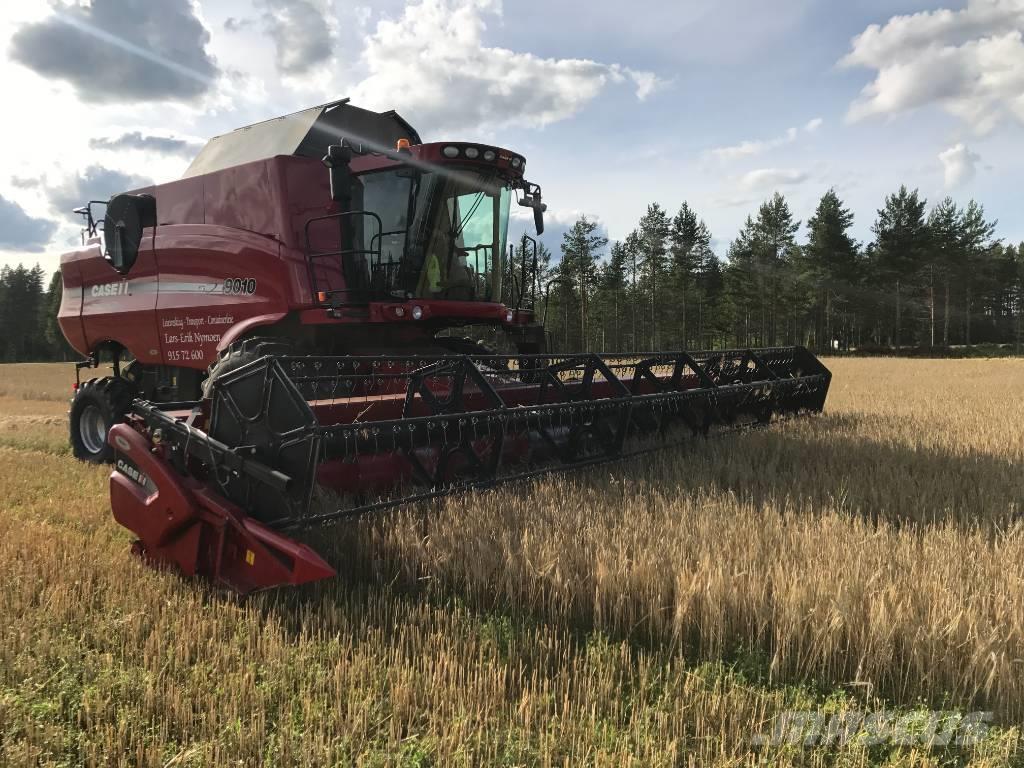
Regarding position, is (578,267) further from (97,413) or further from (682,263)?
(97,413)

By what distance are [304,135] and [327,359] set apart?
3.25 m

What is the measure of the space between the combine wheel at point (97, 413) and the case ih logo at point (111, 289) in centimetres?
82

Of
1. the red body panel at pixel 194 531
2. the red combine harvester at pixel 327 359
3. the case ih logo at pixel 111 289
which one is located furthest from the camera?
the case ih logo at pixel 111 289

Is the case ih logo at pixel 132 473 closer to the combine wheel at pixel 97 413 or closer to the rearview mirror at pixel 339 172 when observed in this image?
the rearview mirror at pixel 339 172

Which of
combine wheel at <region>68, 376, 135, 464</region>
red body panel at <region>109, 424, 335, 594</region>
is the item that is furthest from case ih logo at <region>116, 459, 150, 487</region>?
combine wheel at <region>68, 376, 135, 464</region>

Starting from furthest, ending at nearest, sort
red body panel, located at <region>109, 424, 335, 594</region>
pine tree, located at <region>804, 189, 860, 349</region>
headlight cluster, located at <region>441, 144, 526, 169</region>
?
pine tree, located at <region>804, 189, 860, 349</region>
headlight cluster, located at <region>441, 144, 526, 169</region>
red body panel, located at <region>109, 424, 335, 594</region>

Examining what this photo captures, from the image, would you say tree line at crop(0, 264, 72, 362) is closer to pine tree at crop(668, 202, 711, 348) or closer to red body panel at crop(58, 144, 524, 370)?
pine tree at crop(668, 202, 711, 348)

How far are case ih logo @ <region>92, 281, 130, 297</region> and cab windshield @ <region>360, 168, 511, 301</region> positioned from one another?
2.71 metres

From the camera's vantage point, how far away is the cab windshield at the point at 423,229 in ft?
16.6

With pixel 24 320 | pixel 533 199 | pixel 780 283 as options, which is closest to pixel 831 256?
pixel 780 283

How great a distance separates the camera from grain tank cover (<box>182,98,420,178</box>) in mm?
5664

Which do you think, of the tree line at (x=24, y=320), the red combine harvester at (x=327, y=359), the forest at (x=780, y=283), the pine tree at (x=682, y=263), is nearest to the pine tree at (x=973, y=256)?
the forest at (x=780, y=283)

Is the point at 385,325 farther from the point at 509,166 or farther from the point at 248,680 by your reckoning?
the point at 248,680

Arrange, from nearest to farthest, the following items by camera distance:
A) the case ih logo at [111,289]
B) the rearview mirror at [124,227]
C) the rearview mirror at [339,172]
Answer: the rearview mirror at [339,172], the rearview mirror at [124,227], the case ih logo at [111,289]
